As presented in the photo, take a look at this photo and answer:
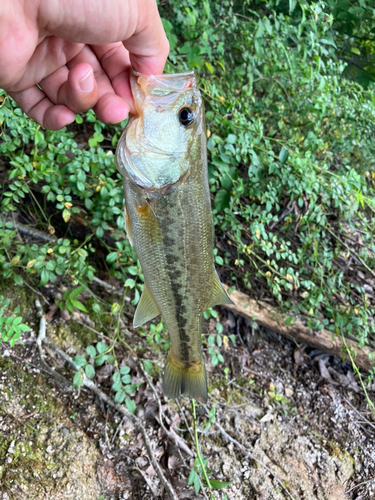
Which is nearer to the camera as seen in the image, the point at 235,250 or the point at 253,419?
the point at 253,419

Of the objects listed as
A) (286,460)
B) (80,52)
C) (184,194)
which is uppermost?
(80,52)

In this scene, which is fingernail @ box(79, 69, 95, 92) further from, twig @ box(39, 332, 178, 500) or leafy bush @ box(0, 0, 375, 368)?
twig @ box(39, 332, 178, 500)

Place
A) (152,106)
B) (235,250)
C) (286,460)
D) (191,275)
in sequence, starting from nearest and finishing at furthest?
(152,106), (191,275), (286,460), (235,250)

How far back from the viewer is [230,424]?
3176 mm

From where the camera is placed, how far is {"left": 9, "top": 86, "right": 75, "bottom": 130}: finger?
1.83 m

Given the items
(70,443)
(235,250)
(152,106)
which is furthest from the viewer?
(235,250)

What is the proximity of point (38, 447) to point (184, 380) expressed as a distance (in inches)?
41.2

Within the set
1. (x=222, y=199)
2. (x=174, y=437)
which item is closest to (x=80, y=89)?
(x=222, y=199)

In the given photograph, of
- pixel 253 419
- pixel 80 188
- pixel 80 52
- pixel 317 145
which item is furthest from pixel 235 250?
pixel 80 52

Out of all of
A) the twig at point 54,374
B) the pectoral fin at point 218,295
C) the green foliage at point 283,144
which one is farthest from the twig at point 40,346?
the pectoral fin at point 218,295

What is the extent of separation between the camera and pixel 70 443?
7.68ft

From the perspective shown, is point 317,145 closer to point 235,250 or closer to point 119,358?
point 235,250

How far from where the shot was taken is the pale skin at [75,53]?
1286mm

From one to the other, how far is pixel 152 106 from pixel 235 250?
2550 mm
